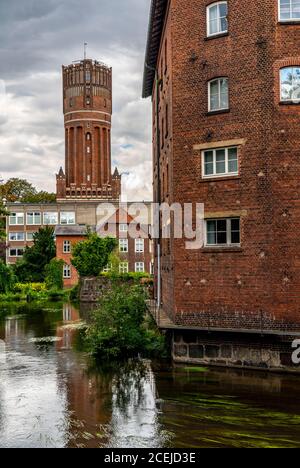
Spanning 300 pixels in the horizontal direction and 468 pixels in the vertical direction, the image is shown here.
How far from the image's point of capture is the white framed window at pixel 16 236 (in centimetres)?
8369

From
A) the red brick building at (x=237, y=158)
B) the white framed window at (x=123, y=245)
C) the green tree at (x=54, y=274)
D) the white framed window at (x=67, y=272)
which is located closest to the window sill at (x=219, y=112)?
the red brick building at (x=237, y=158)

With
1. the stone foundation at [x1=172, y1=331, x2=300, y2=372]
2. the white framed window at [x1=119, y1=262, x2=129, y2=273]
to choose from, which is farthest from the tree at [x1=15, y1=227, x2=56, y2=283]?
the stone foundation at [x1=172, y1=331, x2=300, y2=372]

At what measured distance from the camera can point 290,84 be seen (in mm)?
18734

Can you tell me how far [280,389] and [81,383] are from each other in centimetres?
601

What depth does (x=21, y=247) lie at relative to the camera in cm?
8394

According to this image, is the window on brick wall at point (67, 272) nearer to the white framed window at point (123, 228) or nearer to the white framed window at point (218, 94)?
the white framed window at point (123, 228)

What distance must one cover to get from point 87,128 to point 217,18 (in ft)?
251

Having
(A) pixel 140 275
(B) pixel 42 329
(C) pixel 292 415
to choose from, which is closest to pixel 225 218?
(C) pixel 292 415

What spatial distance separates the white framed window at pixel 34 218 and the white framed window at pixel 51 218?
2.83ft

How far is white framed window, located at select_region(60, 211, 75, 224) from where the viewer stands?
277 feet

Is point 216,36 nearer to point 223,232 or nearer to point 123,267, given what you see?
point 223,232

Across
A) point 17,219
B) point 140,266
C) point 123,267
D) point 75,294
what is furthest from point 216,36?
point 17,219

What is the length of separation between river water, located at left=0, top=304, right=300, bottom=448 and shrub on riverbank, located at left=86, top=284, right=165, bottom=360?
83 centimetres

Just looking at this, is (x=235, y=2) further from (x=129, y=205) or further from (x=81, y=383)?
(x=129, y=205)
